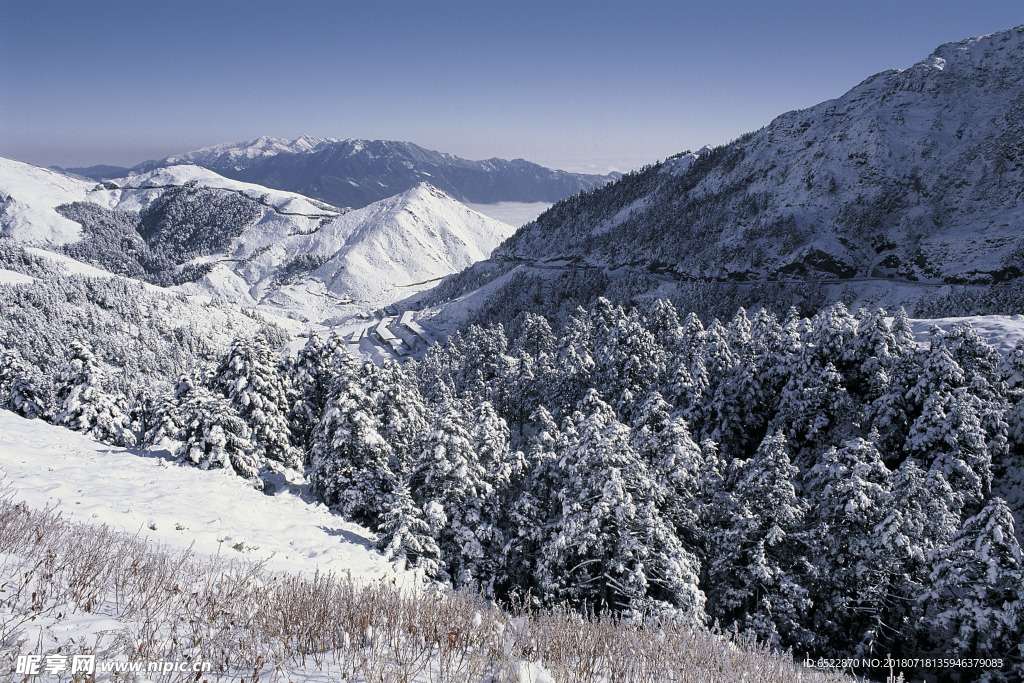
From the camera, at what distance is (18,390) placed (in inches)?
1667

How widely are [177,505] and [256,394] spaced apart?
18.3 meters

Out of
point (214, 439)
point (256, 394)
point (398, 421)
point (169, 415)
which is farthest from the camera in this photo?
point (398, 421)

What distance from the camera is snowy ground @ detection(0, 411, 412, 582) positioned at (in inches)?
439

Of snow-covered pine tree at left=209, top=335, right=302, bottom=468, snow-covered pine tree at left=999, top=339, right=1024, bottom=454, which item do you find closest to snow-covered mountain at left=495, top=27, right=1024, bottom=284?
snow-covered pine tree at left=999, top=339, right=1024, bottom=454

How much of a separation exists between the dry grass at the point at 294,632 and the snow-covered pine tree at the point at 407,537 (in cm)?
1138

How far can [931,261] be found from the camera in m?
106

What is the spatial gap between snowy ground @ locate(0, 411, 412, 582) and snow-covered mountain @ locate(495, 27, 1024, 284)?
129764 mm

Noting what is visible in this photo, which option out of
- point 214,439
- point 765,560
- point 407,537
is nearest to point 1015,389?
point 765,560

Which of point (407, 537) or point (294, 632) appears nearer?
point (294, 632)

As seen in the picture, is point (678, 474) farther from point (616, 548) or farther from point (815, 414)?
point (815, 414)

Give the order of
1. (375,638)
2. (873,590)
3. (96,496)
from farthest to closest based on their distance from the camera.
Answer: (873,590)
(96,496)
(375,638)

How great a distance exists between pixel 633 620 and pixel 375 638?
12095 millimetres

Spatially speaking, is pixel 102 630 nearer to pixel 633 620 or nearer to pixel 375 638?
pixel 375 638

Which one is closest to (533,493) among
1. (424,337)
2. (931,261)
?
(424,337)
